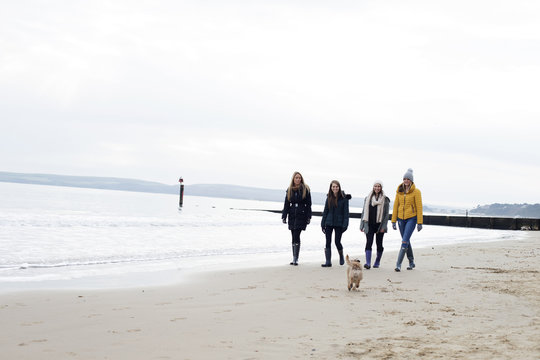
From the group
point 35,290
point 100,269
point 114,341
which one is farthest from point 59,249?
point 114,341

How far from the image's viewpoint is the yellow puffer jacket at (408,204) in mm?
9766

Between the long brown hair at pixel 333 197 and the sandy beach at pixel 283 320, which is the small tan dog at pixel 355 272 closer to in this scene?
the sandy beach at pixel 283 320

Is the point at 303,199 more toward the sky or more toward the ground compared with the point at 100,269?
more toward the sky

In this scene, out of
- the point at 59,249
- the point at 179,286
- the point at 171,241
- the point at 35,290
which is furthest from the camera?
the point at 171,241

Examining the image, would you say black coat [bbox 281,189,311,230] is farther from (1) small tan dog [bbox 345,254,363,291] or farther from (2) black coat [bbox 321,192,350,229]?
(1) small tan dog [bbox 345,254,363,291]

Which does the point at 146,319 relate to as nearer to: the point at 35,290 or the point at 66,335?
the point at 66,335

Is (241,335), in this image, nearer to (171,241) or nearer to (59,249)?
(59,249)

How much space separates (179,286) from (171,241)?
1137 cm

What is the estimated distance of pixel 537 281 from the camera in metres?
8.60

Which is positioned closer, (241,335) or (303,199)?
(241,335)

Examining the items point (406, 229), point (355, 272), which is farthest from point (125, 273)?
point (406, 229)

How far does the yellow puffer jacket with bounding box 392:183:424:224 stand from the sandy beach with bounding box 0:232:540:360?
137 centimetres

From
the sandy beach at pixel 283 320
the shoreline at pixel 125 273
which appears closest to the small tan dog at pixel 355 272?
the sandy beach at pixel 283 320

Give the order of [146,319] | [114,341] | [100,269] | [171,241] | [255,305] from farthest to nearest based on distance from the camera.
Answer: [171,241], [100,269], [255,305], [146,319], [114,341]
